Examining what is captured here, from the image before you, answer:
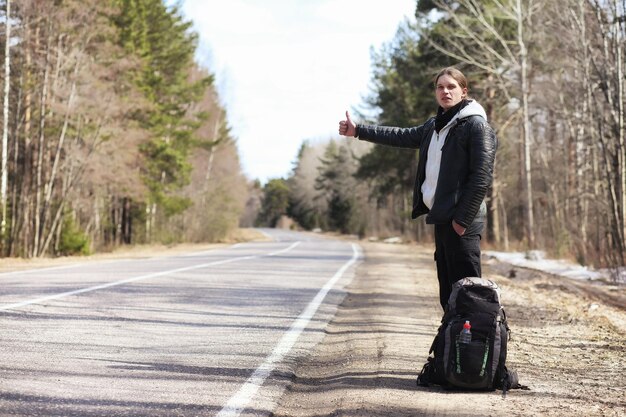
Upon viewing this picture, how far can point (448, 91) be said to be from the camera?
17.6ft

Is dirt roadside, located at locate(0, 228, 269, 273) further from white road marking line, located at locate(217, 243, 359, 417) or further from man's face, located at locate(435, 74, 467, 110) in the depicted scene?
man's face, located at locate(435, 74, 467, 110)

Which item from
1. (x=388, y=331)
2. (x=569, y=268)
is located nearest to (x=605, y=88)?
(x=569, y=268)

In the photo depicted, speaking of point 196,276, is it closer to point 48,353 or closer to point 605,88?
point 48,353

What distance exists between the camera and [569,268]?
18.8 metres

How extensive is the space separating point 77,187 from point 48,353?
2486 centimetres

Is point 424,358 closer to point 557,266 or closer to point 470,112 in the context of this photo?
point 470,112

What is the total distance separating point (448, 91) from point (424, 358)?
2.16 meters

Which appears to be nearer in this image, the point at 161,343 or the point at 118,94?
the point at 161,343

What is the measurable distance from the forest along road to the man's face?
2250 millimetres

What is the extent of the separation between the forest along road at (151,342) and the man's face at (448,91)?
2.25 metres

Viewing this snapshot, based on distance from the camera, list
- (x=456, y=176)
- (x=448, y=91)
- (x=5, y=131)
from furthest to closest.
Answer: (x=5, y=131), (x=448, y=91), (x=456, y=176)

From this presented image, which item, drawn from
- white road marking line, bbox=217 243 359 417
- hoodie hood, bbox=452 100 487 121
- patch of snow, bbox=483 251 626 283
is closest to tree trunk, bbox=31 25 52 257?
patch of snow, bbox=483 251 626 283

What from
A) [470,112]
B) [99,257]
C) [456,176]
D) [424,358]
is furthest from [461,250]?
[99,257]

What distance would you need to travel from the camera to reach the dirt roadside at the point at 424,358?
4520 millimetres
